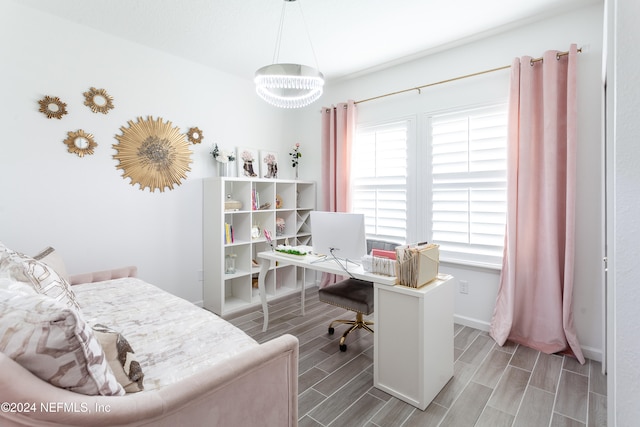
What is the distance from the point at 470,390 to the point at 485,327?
1.07 metres

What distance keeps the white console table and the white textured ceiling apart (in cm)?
216

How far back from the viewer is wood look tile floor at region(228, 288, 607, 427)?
177 cm

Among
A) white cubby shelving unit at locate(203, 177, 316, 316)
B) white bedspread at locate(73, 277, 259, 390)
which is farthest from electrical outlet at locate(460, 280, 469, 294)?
white bedspread at locate(73, 277, 259, 390)

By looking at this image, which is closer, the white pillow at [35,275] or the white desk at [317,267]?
the white pillow at [35,275]

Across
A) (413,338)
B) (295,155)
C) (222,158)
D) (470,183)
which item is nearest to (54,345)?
(413,338)

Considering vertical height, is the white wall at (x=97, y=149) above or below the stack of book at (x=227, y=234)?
above

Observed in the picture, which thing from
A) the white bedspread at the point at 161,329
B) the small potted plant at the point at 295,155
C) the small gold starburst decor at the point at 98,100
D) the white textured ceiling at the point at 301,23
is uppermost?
the white textured ceiling at the point at 301,23

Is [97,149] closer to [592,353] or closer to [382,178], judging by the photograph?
[382,178]

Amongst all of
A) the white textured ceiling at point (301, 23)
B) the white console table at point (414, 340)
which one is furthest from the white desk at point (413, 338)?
the white textured ceiling at point (301, 23)

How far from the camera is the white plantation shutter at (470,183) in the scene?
2.81 m

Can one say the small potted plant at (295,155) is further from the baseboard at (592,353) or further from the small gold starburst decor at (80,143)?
the baseboard at (592,353)

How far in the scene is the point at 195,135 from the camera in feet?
11.2

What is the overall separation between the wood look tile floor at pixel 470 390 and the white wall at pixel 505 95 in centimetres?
38

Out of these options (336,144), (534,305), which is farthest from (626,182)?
(336,144)
